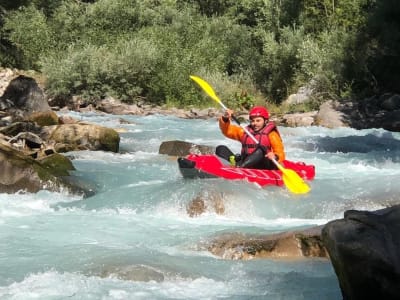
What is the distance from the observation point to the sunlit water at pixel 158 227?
165 inches

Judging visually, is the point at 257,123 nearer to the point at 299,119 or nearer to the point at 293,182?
the point at 293,182

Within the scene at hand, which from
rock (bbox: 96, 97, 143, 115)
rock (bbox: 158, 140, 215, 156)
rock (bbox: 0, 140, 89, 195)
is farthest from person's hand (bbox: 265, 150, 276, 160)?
rock (bbox: 96, 97, 143, 115)

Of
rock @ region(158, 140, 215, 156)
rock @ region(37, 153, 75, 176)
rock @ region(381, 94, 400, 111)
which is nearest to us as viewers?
rock @ region(37, 153, 75, 176)

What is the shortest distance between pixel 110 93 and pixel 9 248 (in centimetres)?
1360

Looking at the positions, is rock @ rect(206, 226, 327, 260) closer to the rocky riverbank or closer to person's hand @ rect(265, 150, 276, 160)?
the rocky riverbank

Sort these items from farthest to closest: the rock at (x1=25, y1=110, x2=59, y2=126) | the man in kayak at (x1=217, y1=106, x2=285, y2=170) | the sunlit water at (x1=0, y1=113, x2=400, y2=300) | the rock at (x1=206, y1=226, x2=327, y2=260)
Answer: the rock at (x1=25, y1=110, x2=59, y2=126) < the man in kayak at (x1=217, y1=106, x2=285, y2=170) < the rock at (x1=206, y1=226, x2=327, y2=260) < the sunlit water at (x1=0, y1=113, x2=400, y2=300)

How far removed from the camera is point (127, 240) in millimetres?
5492

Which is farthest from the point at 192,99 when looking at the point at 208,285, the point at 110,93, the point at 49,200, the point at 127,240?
the point at 208,285

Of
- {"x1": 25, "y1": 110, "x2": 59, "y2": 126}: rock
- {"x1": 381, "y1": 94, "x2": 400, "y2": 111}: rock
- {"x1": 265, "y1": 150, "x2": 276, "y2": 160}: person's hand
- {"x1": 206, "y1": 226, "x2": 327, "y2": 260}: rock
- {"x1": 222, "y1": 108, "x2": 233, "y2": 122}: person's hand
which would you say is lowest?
{"x1": 381, "y1": 94, "x2": 400, "y2": 111}: rock

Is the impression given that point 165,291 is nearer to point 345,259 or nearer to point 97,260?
point 97,260

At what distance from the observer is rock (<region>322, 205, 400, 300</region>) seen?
124 inches

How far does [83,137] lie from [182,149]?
5.28 ft

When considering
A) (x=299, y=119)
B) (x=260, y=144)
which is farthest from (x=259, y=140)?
(x=299, y=119)

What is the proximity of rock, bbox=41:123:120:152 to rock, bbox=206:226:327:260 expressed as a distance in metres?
5.50
